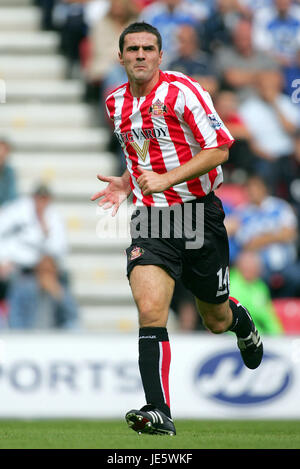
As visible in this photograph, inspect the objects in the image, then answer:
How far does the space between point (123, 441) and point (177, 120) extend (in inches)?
78.5

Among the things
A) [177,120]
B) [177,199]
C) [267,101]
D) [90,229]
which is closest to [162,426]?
[177,199]

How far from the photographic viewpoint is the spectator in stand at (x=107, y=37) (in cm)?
1205

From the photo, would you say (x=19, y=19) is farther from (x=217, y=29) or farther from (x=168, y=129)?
(x=168, y=129)

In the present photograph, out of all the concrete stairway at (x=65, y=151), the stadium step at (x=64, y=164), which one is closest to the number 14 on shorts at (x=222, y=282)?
the concrete stairway at (x=65, y=151)

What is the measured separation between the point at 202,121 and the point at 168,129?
0.81ft

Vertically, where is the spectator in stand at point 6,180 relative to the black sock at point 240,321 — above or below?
above

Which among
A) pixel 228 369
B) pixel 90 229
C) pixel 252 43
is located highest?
pixel 252 43

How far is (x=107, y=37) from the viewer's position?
40.0 ft

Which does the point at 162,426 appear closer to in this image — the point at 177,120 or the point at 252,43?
the point at 177,120

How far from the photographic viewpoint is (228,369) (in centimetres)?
983

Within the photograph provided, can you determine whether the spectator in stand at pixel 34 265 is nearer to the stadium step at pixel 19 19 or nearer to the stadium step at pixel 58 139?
the stadium step at pixel 58 139

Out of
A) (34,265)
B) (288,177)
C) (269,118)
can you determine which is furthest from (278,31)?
(34,265)

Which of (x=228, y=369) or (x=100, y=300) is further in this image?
(x=100, y=300)

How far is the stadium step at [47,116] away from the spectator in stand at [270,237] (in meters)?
2.91
